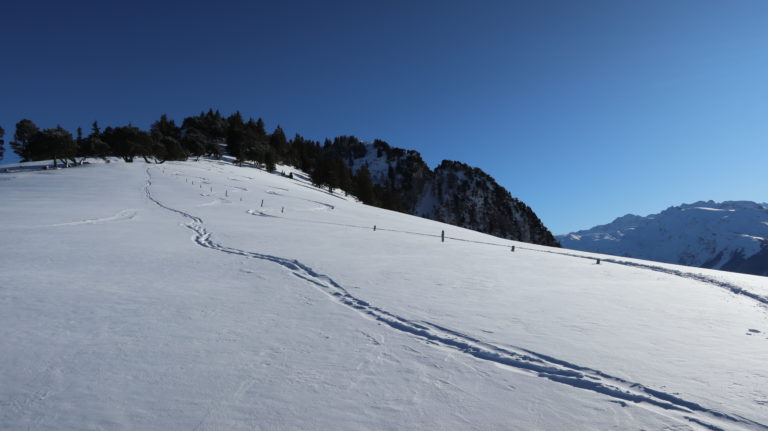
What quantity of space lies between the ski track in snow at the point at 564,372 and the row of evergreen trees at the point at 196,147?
79107 millimetres

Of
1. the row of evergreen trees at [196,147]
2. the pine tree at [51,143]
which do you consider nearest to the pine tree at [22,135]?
the row of evergreen trees at [196,147]

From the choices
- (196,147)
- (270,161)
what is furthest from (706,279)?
(196,147)

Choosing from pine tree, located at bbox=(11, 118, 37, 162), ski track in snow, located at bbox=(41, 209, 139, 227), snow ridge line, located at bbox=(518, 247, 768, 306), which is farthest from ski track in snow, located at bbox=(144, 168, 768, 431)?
pine tree, located at bbox=(11, 118, 37, 162)

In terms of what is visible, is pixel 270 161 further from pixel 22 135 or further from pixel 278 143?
pixel 22 135

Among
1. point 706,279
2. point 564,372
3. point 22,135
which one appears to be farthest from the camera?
point 22,135

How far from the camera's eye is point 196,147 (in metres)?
91.9

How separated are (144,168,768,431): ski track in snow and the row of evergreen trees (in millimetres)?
79107

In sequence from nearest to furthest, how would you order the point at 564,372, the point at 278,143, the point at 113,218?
the point at 564,372 → the point at 113,218 → the point at 278,143

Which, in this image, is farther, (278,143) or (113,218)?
(278,143)

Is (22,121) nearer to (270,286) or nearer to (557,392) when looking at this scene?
(270,286)

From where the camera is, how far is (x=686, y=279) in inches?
672

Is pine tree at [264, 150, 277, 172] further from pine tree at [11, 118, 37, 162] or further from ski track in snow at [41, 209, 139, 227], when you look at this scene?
ski track in snow at [41, 209, 139, 227]

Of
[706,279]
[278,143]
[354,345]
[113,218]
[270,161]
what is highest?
[278,143]

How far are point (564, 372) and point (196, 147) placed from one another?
102153 millimetres
